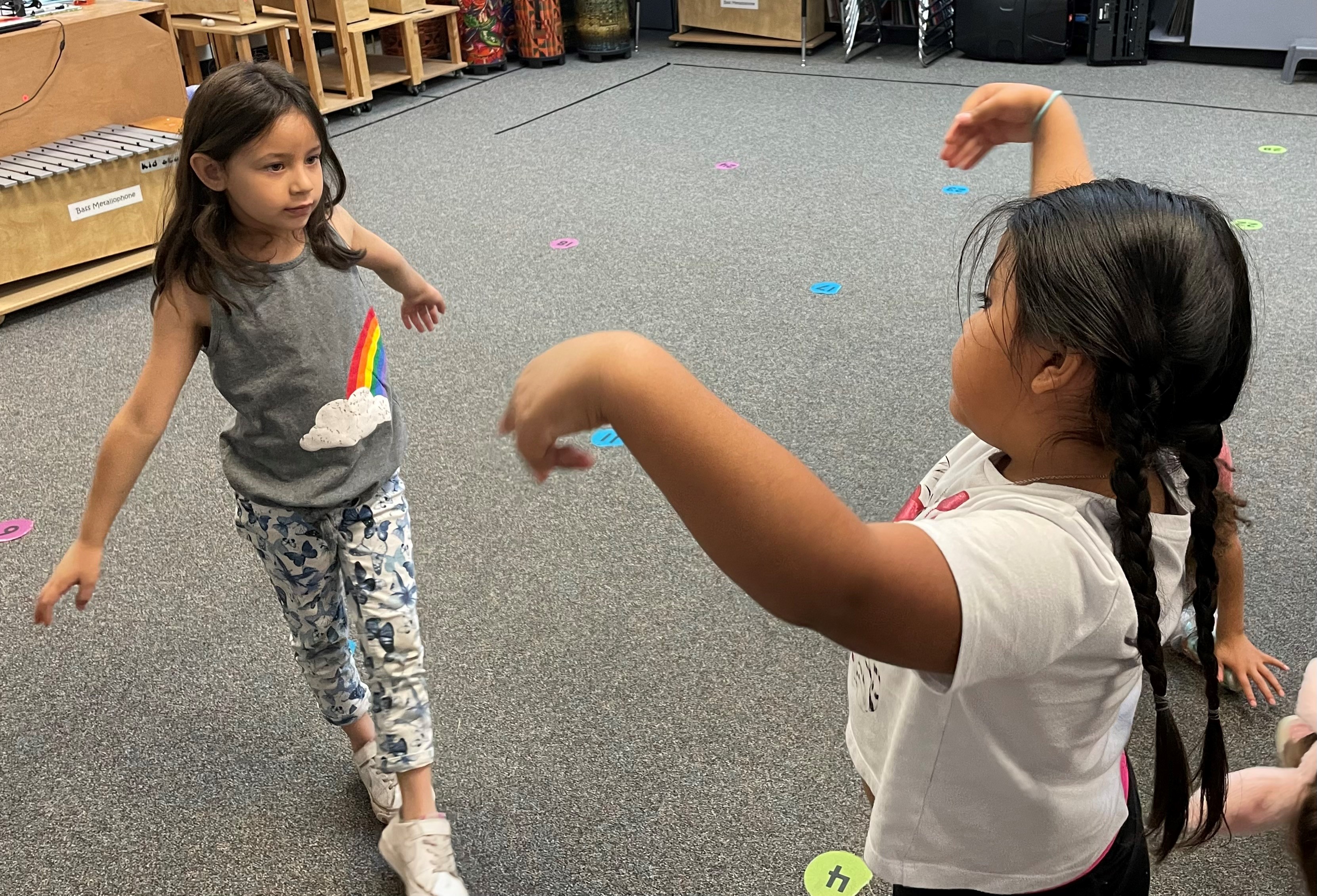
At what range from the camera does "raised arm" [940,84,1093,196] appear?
0.99 meters

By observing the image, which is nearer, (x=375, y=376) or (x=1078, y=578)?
(x=1078, y=578)

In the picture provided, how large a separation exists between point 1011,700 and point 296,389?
3.02 ft

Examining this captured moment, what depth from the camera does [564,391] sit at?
55 cm

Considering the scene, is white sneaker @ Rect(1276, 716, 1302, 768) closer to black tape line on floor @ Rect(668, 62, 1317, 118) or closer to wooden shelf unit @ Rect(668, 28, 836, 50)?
black tape line on floor @ Rect(668, 62, 1317, 118)

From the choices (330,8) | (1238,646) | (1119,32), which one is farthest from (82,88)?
(1119,32)

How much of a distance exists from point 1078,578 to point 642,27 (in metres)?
6.59

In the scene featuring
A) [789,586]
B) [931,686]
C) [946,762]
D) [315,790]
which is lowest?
[315,790]

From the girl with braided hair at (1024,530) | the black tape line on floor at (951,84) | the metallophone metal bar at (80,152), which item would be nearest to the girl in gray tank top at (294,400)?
the girl with braided hair at (1024,530)

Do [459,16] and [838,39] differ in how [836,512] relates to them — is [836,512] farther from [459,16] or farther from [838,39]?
[838,39]

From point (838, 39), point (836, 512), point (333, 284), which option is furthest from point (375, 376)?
point (838, 39)

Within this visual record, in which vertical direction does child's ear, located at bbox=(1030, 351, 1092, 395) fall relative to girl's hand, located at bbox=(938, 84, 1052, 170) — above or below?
below

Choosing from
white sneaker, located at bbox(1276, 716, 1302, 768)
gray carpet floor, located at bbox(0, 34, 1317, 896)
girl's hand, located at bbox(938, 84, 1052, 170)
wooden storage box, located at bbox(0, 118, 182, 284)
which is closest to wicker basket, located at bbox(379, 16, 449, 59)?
gray carpet floor, located at bbox(0, 34, 1317, 896)

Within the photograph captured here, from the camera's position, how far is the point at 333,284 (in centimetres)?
137

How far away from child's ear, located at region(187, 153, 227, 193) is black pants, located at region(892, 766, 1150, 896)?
1.05m
